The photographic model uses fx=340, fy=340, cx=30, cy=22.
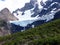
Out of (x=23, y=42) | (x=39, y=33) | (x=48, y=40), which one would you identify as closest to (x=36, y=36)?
(x=39, y=33)

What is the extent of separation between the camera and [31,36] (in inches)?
6816

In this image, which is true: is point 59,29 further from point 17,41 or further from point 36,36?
point 17,41

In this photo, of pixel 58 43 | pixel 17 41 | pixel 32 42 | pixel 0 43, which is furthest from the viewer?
pixel 0 43

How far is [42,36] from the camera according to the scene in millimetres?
169625

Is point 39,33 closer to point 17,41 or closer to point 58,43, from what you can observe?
point 17,41

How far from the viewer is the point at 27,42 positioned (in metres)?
156

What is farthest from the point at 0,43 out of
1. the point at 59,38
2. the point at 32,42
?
the point at 59,38

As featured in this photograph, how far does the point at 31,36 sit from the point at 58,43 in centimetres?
3642

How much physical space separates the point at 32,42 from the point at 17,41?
555 inches

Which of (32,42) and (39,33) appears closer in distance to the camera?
(32,42)

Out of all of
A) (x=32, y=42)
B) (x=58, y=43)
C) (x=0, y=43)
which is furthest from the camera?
(x=0, y=43)

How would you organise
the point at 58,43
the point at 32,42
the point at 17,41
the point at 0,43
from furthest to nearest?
1. the point at 0,43
2. the point at 17,41
3. the point at 32,42
4. the point at 58,43

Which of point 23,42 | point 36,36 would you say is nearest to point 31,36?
point 36,36

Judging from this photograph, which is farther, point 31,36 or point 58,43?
point 31,36
